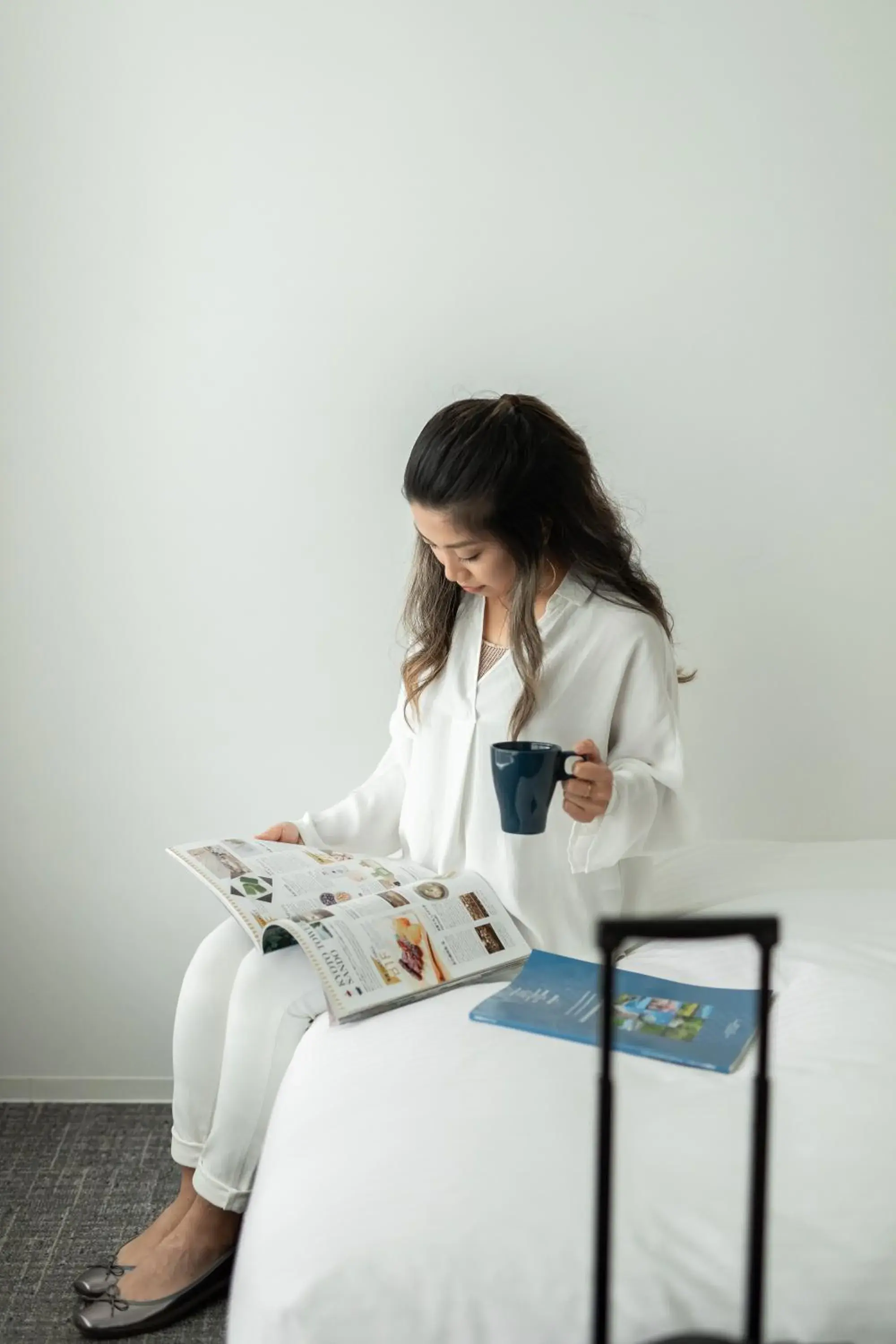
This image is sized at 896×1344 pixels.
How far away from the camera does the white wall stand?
1.95 meters

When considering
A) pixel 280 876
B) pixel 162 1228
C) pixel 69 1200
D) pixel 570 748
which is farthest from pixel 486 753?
pixel 69 1200

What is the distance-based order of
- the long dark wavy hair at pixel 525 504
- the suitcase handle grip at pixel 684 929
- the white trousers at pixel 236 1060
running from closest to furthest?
the suitcase handle grip at pixel 684 929
the white trousers at pixel 236 1060
the long dark wavy hair at pixel 525 504

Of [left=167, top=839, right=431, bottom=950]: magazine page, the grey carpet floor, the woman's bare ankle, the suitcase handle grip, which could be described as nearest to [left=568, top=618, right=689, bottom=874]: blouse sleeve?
[left=167, top=839, right=431, bottom=950]: magazine page

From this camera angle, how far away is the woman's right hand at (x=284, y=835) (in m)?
1.71

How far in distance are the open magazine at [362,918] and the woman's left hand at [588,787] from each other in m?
0.20

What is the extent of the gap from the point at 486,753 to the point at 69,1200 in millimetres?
940

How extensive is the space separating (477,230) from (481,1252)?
1.61 meters

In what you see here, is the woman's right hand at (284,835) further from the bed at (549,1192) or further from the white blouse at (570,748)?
the bed at (549,1192)

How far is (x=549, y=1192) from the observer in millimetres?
904

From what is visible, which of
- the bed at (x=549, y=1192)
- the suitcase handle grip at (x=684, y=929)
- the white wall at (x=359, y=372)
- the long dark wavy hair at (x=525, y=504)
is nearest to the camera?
the suitcase handle grip at (x=684, y=929)

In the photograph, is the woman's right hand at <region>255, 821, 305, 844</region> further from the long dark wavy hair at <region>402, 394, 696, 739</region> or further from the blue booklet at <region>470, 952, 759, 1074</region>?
the blue booklet at <region>470, 952, 759, 1074</region>

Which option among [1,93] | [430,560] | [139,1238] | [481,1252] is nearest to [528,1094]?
[481,1252]

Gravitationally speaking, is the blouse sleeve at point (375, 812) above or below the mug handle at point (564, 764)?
below

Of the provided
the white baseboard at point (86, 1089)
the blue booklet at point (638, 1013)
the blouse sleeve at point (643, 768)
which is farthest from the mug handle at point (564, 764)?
the white baseboard at point (86, 1089)
